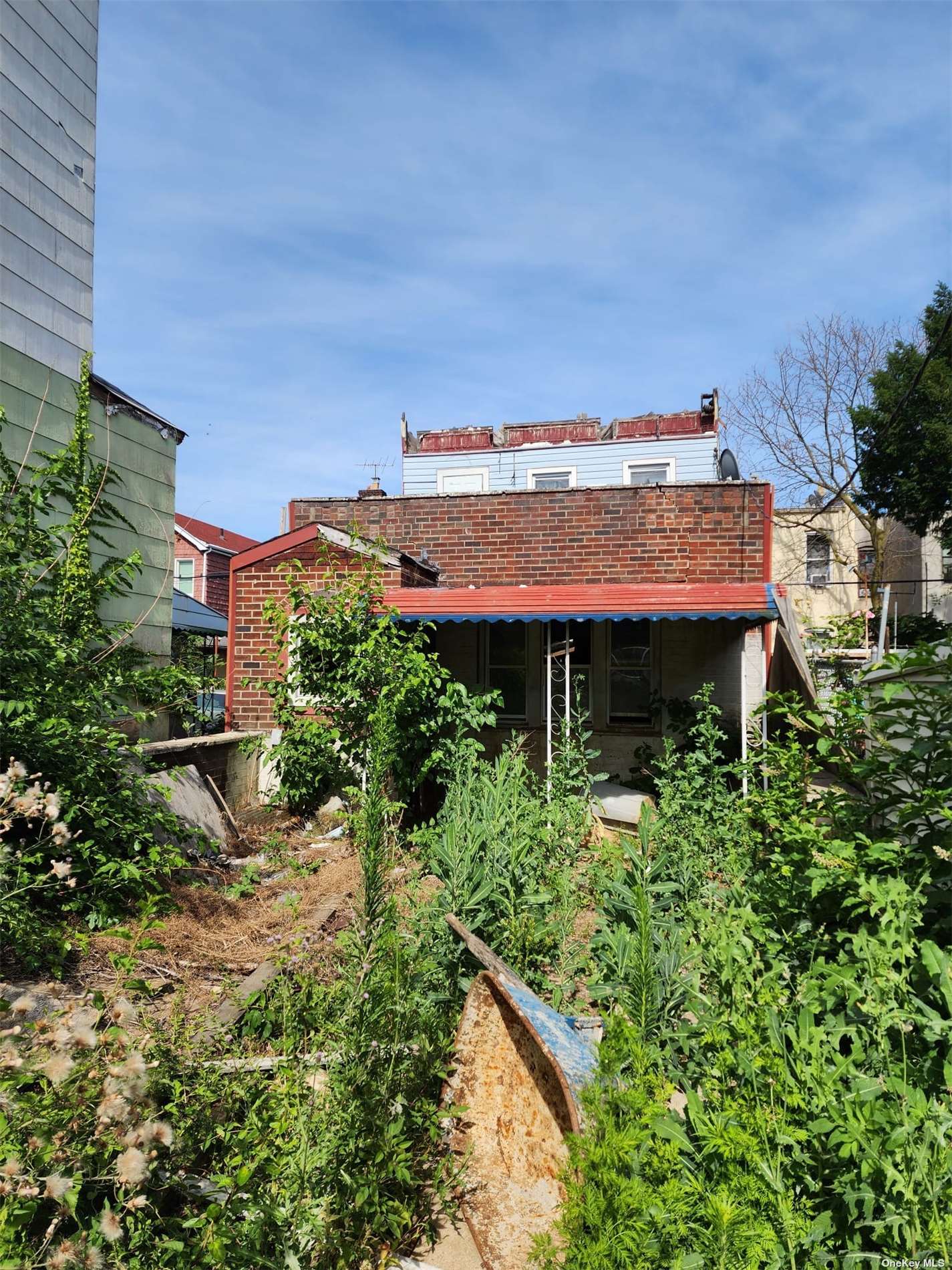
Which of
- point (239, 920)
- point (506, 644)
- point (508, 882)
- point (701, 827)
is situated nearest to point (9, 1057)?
point (508, 882)

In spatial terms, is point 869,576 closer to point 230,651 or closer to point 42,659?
point 230,651

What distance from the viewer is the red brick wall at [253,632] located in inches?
439

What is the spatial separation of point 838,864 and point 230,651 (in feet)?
30.0

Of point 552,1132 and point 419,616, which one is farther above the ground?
point 419,616

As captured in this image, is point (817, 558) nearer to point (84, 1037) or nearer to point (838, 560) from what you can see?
point (838, 560)

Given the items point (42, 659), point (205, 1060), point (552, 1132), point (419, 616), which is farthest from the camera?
point (419, 616)

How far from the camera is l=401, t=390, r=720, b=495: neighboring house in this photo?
1838 centimetres

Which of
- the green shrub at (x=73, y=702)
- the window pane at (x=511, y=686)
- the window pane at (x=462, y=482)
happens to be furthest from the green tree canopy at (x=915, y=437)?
the green shrub at (x=73, y=702)

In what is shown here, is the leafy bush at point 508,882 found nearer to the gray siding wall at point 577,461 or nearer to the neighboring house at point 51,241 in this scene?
the neighboring house at point 51,241

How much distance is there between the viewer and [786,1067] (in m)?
2.41

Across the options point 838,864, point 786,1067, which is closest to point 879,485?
point 838,864

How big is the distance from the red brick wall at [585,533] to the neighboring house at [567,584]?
2cm

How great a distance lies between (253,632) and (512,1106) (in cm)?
885

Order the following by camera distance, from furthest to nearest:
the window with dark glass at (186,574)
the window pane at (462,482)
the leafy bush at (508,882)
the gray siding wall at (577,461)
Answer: the window with dark glass at (186,574), the window pane at (462,482), the gray siding wall at (577,461), the leafy bush at (508,882)
